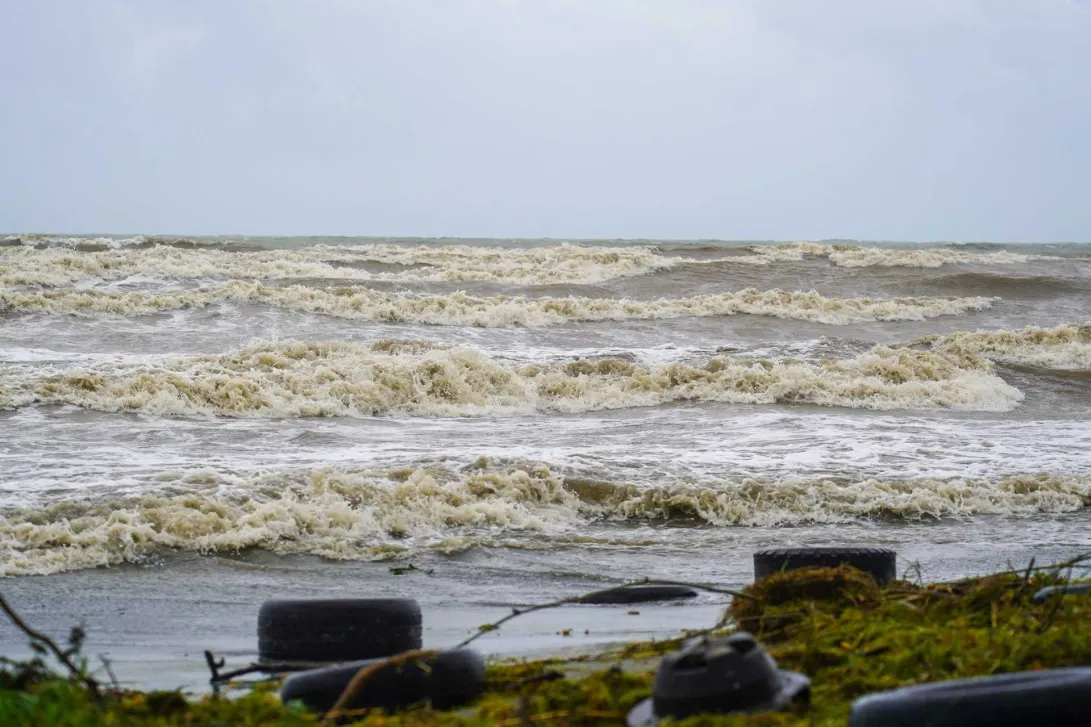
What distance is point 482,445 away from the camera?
11.7m

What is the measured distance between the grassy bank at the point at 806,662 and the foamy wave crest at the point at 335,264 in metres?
23.5

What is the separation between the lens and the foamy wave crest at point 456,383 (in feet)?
47.0

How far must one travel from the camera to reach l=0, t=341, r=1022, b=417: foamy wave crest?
14328mm

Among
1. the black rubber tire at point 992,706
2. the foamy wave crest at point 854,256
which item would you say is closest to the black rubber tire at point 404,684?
the black rubber tire at point 992,706

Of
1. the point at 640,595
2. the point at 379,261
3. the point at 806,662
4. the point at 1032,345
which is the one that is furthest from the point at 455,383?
the point at 379,261

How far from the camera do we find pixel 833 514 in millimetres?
9453

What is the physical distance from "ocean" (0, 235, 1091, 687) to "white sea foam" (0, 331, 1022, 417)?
0.06 meters

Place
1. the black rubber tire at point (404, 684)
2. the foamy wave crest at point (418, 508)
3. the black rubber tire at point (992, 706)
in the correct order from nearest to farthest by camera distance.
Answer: the black rubber tire at point (992, 706) → the black rubber tire at point (404, 684) → the foamy wave crest at point (418, 508)

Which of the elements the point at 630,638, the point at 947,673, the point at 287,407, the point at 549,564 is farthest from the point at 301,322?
the point at 947,673

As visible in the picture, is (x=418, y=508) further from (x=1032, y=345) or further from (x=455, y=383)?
(x=1032, y=345)

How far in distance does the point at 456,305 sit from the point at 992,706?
21959 millimetres

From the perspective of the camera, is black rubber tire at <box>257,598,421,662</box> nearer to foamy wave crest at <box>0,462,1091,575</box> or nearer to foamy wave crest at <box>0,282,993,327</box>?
foamy wave crest at <box>0,462,1091,575</box>

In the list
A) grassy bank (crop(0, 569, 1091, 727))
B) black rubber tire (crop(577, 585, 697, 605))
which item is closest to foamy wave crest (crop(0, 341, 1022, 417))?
black rubber tire (crop(577, 585, 697, 605))

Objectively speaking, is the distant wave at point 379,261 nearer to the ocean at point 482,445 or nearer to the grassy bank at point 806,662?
the ocean at point 482,445
